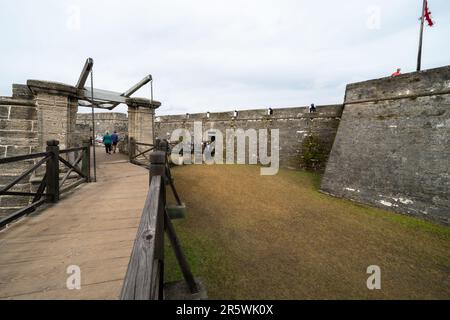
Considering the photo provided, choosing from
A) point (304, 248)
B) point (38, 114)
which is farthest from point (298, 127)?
point (38, 114)

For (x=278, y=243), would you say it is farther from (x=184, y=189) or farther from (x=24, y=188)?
(x=24, y=188)

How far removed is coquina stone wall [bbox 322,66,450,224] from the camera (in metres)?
5.94

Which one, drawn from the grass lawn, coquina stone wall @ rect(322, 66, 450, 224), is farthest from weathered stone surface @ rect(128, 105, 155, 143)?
coquina stone wall @ rect(322, 66, 450, 224)

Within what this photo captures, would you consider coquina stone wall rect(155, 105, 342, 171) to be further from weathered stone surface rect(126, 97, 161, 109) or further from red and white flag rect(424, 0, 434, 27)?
weathered stone surface rect(126, 97, 161, 109)

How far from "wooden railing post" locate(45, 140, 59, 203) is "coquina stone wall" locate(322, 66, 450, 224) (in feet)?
26.4

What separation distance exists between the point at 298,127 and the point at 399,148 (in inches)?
225

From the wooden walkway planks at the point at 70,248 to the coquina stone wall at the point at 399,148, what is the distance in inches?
277

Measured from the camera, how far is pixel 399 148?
22.5 ft

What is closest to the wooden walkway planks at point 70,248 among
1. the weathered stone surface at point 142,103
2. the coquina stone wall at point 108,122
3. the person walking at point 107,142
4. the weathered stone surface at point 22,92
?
the weathered stone surface at point 22,92

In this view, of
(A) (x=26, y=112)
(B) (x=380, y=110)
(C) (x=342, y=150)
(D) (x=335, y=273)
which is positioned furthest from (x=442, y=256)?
(A) (x=26, y=112)

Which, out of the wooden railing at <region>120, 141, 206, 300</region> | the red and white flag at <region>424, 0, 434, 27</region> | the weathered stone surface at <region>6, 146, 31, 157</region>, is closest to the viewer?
the wooden railing at <region>120, 141, 206, 300</region>

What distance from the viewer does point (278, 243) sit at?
14.8ft

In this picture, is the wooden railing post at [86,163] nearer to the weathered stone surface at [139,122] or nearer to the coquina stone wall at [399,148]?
the weathered stone surface at [139,122]

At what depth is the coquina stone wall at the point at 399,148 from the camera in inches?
234
